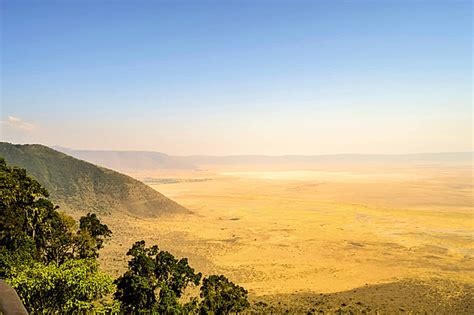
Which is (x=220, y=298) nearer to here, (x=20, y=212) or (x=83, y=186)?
(x=20, y=212)

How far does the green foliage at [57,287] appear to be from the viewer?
16.8 metres

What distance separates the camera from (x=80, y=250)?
69.1 feet

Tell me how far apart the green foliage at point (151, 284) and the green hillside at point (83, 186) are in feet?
205

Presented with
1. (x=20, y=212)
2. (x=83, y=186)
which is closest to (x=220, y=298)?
(x=20, y=212)

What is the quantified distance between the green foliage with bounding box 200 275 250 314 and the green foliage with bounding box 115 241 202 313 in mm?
1263

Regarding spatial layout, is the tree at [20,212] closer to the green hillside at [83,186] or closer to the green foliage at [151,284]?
the green foliage at [151,284]

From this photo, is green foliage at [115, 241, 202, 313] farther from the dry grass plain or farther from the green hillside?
the green hillside

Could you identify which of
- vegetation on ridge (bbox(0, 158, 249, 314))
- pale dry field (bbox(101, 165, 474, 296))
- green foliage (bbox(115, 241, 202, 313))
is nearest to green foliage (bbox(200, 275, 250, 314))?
vegetation on ridge (bbox(0, 158, 249, 314))

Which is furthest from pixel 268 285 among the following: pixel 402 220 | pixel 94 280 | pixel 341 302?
pixel 402 220

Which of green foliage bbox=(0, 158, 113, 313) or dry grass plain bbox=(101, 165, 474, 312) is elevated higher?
green foliage bbox=(0, 158, 113, 313)

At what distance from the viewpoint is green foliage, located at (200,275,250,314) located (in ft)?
64.5

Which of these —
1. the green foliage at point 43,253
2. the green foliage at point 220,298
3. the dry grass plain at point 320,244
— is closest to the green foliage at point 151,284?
the green foliage at point 43,253

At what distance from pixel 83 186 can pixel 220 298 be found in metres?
74.1

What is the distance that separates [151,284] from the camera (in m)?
18.5
